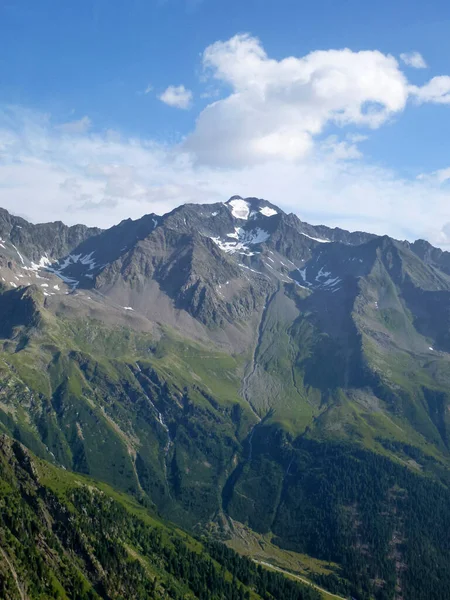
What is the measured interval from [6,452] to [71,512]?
106 feet

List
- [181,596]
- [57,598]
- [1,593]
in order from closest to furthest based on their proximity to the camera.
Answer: [1,593] < [57,598] < [181,596]

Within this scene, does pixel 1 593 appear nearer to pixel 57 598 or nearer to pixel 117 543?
pixel 57 598

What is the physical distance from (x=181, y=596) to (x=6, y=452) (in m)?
81.2

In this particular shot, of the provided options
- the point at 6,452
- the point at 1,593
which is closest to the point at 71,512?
the point at 6,452

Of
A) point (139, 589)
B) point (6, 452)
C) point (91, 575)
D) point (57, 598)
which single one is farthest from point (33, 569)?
point (6, 452)

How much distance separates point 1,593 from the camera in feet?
429

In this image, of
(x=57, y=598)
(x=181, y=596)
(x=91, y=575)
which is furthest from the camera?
(x=181, y=596)

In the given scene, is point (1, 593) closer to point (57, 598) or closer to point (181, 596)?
point (57, 598)

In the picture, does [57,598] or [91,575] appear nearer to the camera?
[57,598]

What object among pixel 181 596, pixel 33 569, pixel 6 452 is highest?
pixel 6 452

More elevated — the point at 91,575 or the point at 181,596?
the point at 91,575

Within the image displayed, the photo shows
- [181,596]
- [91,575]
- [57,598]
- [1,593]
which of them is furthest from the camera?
[181,596]

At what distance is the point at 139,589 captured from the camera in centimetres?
17825

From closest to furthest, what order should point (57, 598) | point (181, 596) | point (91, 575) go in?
point (57, 598) → point (91, 575) → point (181, 596)
